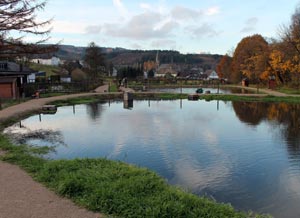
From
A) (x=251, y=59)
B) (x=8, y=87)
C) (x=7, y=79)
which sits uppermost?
(x=251, y=59)

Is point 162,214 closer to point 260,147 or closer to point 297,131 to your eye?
point 260,147

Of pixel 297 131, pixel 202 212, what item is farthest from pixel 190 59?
pixel 202 212

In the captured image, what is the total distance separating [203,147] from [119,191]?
21.2ft

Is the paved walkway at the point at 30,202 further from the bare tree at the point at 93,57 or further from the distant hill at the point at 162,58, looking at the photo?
the distant hill at the point at 162,58

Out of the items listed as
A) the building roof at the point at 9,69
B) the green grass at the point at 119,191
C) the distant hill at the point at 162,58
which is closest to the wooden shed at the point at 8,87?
the building roof at the point at 9,69

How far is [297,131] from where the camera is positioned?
619 inches

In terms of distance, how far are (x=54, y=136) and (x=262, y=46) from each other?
47.7 m

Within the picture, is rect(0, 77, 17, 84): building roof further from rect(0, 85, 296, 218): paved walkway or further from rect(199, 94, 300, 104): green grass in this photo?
rect(0, 85, 296, 218): paved walkway

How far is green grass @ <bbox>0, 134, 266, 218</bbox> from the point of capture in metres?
5.77

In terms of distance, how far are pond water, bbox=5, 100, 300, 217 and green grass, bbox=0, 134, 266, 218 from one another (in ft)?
4.27

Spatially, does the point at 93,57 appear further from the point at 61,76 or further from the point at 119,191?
the point at 119,191

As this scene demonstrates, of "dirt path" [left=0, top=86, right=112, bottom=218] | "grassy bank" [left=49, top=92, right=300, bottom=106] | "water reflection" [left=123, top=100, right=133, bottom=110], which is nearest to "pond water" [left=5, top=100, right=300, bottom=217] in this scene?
"dirt path" [left=0, top=86, right=112, bottom=218]

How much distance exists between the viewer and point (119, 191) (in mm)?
6473

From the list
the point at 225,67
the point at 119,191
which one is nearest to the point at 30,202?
the point at 119,191
